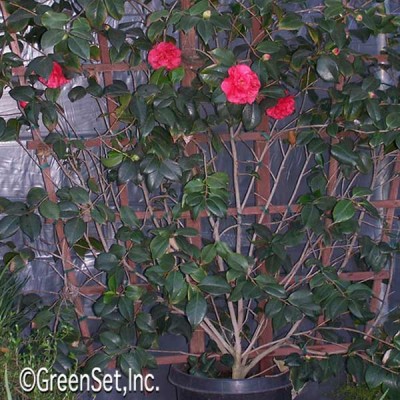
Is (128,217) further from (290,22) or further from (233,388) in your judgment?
(290,22)

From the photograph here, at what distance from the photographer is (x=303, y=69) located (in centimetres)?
238

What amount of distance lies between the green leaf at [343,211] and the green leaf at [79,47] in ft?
2.60

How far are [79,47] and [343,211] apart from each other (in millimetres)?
833

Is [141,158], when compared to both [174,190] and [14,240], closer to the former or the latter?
[174,190]

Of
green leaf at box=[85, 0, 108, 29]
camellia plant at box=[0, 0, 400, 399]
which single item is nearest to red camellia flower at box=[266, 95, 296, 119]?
camellia plant at box=[0, 0, 400, 399]

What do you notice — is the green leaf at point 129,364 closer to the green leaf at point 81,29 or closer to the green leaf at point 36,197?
the green leaf at point 36,197

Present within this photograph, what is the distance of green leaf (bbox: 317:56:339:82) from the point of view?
6.93 feet

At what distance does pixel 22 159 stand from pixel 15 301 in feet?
1.64

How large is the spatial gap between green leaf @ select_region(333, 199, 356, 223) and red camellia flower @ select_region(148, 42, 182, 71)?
23.3 inches

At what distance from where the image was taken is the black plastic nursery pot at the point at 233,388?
90.4 inches

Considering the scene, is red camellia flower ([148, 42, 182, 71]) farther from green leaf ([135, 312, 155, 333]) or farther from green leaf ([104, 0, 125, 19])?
green leaf ([135, 312, 155, 333])

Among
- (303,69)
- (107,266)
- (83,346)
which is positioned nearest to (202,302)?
(107,266)

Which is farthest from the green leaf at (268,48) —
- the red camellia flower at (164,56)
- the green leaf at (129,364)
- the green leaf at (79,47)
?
the green leaf at (129,364)

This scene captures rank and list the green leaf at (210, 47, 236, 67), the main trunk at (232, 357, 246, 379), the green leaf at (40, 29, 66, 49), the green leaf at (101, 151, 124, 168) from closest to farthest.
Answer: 1. the green leaf at (40, 29, 66, 49)
2. the green leaf at (210, 47, 236, 67)
3. the green leaf at (101, 151, 124, 168)
4. the main trunk at (232, 357, 246, 379)
